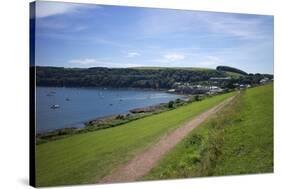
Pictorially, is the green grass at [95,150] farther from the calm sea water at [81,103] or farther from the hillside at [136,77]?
the hillside at [136,77]

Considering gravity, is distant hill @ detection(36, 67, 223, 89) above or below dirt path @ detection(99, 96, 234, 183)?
above

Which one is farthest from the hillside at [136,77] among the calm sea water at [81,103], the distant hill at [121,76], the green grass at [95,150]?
the green grass at [95,150]

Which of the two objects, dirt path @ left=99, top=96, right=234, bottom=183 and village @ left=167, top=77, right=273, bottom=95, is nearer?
dirt path @ left=99, top=96, right=234, bottom=183

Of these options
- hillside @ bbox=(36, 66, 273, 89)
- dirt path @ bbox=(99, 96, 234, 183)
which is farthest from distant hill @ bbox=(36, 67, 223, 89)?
dirt path @ bbox=(99, 96, 234, 183)

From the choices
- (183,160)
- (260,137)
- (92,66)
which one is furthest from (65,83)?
(260,137)

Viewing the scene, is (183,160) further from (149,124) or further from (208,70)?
(208,70)

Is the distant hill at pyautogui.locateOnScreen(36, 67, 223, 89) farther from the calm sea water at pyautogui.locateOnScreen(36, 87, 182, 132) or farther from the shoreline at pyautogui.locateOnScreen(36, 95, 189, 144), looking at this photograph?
the shoreline at pyautogui.locateOnScreen(36, 95, 189, 144)
